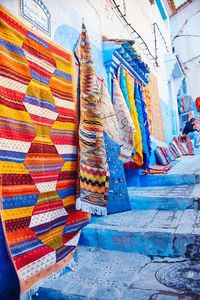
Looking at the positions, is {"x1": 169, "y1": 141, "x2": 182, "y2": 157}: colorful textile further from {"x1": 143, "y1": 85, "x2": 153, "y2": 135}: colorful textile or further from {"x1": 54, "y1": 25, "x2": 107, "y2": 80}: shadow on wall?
{"x1": 54, "y1": 25, "x2": 107, "y2": 80}: shadow on wall

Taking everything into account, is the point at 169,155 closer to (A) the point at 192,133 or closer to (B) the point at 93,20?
(A) the point at 192,133

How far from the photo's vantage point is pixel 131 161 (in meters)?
3.48

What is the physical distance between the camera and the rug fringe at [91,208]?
2018 mm

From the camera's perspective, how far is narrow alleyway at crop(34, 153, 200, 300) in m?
1.39

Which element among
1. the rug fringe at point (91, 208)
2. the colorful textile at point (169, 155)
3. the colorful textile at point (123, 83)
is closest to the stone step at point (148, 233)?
the rug fringe at point (91, 208)

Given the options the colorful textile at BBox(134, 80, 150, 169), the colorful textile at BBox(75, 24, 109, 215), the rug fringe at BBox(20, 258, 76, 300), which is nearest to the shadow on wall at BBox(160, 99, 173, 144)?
the colorful textile at BBox(134, 80, 150, 169)

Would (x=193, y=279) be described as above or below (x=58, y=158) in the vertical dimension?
below

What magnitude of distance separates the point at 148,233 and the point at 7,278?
1.12 meters

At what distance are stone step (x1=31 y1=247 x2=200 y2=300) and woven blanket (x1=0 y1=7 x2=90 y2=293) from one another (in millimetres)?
165

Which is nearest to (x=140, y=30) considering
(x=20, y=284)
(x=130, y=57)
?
(x=130, y=57)

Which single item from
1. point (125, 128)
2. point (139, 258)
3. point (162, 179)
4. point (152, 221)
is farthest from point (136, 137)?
point (139, 258)

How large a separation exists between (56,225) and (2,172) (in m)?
0.69

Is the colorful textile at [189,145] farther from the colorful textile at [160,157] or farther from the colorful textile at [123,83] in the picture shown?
the colorful textile at [123,83]

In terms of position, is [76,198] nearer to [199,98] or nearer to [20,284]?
[20,284]
